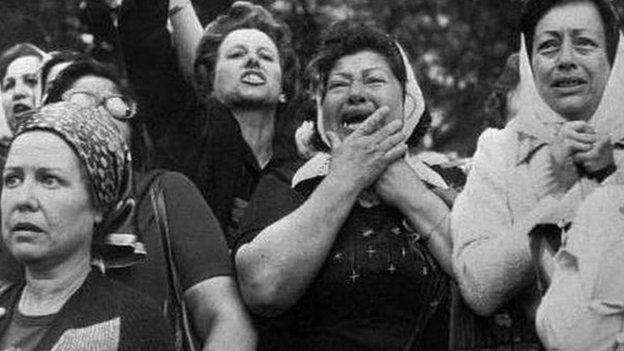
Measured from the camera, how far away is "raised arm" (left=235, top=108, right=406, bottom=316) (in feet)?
12.0

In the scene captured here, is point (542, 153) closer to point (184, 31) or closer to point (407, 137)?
point (407, 137)

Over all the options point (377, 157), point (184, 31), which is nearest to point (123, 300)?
point (377, 157)

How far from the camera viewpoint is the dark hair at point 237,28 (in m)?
4.65

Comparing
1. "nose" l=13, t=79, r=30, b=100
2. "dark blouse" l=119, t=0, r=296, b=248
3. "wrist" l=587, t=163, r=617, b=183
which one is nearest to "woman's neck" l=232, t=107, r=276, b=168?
"dark blouse" l=119, t=0, r=296, b=248

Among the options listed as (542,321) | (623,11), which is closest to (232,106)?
(542,321)

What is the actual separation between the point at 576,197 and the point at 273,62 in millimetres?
1373

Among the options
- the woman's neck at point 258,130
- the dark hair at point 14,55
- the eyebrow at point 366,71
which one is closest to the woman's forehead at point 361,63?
the eyebrow at point 366,71

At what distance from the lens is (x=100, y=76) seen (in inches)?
171

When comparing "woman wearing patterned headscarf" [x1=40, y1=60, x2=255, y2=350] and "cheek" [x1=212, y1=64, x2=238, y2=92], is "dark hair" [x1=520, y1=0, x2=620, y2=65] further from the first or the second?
"cheek" [x1=212, y1=64, x2=238, y2=92]

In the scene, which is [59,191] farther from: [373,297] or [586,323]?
[586,323]

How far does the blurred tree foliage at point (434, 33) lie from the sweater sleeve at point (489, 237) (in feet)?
8.69

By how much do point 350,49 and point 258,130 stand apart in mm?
609

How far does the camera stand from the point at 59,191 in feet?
11.5

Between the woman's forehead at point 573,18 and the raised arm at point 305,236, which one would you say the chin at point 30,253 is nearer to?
the raised arm at point 305,236
